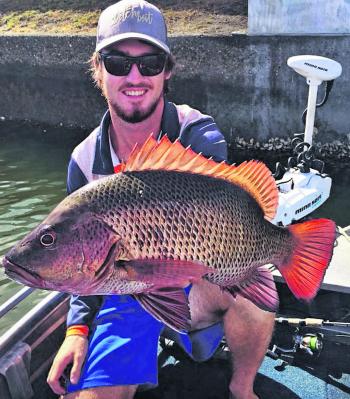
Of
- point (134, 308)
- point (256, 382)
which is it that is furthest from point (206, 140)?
point (256, 382)

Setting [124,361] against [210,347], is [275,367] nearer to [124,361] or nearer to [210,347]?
[210,347]

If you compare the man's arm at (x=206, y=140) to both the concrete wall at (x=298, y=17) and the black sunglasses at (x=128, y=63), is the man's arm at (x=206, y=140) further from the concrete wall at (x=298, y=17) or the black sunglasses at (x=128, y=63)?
the concrete wall at (x=298, y=17)

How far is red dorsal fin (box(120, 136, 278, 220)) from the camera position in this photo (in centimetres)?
183

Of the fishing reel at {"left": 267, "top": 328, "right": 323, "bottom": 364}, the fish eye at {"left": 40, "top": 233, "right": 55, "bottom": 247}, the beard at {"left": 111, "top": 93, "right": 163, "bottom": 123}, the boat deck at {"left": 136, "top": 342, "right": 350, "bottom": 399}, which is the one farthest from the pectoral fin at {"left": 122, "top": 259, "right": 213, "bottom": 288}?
the fishing reel at {"left": 267, "top": 328, "right": 323, "bottom": 364}

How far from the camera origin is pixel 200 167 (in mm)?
1879

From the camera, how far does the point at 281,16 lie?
10.3m

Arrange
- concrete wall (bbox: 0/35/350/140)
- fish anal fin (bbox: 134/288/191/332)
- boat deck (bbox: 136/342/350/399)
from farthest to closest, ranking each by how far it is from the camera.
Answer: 1. concrete wall (bbox: 0/35/350/140)
2. boat deck (bbox: 136/342/350/399)
3. fish anal fin (bbox: 134/288/191/332)

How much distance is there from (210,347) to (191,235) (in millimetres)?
896

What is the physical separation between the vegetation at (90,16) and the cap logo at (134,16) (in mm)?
9757

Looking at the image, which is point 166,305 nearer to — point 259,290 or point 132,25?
point 259,290

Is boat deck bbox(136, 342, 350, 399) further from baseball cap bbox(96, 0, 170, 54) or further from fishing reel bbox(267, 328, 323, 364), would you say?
baseball cap bbox(96, 0, 170, 54)

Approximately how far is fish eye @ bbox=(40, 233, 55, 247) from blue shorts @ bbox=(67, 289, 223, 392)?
852 mm

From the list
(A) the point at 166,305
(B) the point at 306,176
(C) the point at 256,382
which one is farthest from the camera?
(B) the point at 306,176

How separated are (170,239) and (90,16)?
15.0 metres
